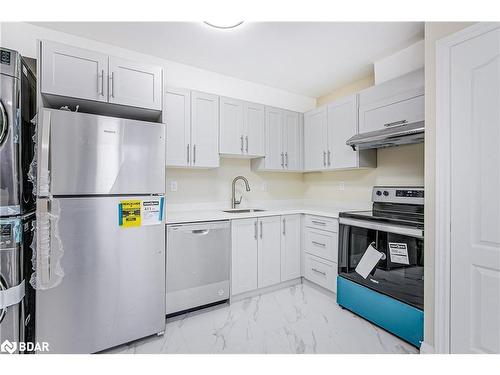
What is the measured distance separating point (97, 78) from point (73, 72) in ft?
0.44

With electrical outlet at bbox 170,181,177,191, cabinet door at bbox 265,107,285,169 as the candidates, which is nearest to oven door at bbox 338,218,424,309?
cabinet door at bbox 265,107,285,169

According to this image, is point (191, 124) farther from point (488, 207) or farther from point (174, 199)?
point (488, 207)

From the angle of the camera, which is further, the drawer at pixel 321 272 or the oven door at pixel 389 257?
the drawer at pixel 321 272

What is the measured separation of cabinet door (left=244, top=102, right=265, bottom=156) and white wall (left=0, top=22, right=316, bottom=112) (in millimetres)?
342

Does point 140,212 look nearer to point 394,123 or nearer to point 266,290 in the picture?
point 266,290

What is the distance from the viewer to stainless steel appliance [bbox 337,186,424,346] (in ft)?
5.60

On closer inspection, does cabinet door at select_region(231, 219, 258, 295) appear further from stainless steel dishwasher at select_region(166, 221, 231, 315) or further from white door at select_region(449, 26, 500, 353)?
white door at select_region(449, 26, 500, 353)

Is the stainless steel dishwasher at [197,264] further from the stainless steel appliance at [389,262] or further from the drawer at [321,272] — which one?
the stainless steel appliance at [389,262]

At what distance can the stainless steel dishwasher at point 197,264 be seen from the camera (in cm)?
201

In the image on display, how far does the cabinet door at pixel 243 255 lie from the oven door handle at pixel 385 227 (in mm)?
890

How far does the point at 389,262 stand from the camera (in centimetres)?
189

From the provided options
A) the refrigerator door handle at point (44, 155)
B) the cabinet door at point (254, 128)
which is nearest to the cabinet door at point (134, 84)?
the refrigerator door handle at point (44, 155)

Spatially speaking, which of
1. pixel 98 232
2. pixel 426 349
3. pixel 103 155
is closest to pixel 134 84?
pixel 103 155

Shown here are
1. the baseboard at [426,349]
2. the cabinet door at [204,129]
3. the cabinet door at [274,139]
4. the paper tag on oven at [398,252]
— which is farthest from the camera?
the cabinet door at [274,139]
